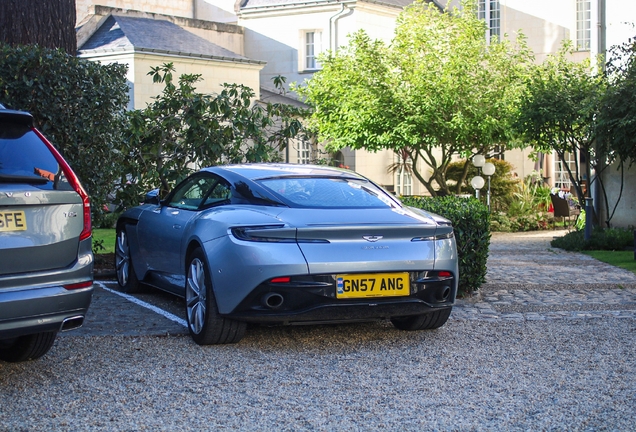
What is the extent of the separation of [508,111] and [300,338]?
1612 cm

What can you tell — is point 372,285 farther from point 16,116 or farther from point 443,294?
point 16,116

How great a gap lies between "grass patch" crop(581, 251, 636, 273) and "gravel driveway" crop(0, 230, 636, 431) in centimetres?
496

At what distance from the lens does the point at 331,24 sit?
1344 inches

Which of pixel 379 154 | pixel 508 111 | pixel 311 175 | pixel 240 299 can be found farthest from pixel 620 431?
pixel 379 154

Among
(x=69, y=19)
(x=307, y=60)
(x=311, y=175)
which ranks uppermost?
(x=307, y=60)

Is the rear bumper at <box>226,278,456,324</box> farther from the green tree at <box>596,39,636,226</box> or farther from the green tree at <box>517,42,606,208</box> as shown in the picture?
the green tree at <box>517,42,606,208</box>

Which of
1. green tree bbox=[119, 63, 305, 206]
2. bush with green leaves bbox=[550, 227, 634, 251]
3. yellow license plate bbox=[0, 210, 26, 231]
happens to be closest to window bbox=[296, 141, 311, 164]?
bush with green leaves bbox=[550, 227, 634, 251]

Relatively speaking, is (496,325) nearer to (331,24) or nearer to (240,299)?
(240,299)

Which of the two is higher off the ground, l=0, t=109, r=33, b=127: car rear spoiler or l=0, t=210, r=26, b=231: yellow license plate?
l=0, t=109, r=33, b=127: car rear spoiler

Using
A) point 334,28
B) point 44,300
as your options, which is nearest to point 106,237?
point 44,300

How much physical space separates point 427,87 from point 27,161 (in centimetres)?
1729

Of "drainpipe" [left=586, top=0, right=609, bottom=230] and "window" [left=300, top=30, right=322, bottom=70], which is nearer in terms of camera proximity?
"drainpipe" [left=586, top=0, right=609, bottom=230]

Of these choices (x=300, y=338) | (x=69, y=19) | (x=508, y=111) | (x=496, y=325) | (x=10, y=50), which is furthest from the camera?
(x=508, y=111)

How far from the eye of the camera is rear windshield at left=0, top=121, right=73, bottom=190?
5318 millimetres
